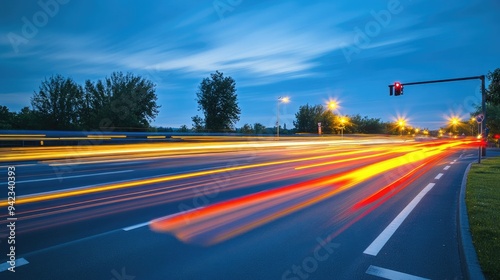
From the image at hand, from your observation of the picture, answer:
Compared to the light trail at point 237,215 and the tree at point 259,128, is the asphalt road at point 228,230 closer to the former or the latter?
the light trail at point 237,215

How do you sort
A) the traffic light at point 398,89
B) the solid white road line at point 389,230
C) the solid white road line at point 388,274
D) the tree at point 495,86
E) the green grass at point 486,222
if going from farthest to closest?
the traffic light at point 398,89 < the tree at point 495,86 < the solid white road line at point 389,230 < the green grass at point 486,222 < the solid white road line at point 388,274

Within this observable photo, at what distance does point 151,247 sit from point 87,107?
5110 centimetres

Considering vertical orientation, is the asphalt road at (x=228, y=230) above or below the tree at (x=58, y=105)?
below

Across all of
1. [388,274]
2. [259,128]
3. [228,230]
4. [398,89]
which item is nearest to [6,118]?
[259,128]

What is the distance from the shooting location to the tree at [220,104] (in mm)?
59031

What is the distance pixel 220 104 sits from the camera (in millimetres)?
59219

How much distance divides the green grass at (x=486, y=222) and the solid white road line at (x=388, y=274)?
33.3 inches

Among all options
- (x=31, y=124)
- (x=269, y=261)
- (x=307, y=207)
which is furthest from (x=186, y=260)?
(x=31, y=124)

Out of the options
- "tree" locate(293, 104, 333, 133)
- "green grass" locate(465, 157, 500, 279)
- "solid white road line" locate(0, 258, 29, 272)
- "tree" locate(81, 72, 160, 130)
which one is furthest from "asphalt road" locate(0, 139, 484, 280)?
"tree" locate(293, 104, 333, 133)

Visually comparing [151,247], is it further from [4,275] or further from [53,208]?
[53,208]

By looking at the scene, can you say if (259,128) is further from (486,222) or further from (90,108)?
(486,222)

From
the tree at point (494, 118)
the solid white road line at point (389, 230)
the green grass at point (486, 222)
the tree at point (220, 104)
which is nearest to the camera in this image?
the green grass at point (486, 222)

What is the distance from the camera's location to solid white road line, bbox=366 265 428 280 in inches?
145

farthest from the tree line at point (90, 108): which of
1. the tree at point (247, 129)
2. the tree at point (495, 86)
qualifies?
the tree at point (495, 86)
